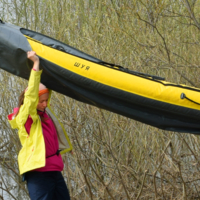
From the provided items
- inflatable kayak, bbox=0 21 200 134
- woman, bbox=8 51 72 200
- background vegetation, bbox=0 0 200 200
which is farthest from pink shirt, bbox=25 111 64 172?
background vegetation, bbox=0 0 200 200

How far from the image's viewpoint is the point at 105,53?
584 centimetres

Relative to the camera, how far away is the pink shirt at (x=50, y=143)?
3168mm

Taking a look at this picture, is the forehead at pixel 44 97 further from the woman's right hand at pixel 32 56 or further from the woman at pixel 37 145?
the woman's right hand at pixel 32 56

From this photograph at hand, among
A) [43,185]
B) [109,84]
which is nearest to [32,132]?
[43,185]

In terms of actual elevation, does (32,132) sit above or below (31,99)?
below

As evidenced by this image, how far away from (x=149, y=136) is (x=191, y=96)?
194 cm

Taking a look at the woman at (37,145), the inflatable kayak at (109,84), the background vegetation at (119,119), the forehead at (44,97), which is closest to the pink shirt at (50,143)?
the woman at (37,145)

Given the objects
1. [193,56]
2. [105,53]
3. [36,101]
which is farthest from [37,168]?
[193,56]

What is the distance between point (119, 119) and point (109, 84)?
2.00m

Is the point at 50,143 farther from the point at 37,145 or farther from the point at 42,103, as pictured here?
the point at 42,103

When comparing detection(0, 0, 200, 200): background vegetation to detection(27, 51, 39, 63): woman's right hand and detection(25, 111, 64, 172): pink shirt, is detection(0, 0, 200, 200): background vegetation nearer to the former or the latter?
detection(25, 111, 64, 172): pink shirt

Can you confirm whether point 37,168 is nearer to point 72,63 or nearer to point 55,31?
point 72,63

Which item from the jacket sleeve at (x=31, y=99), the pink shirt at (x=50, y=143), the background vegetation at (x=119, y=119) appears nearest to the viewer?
the jacket sleeve at (x=31, y=99)

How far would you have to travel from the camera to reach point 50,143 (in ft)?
10.7
